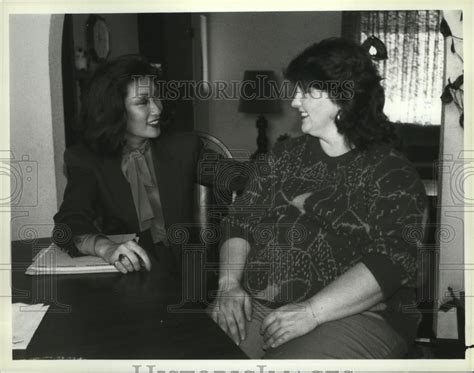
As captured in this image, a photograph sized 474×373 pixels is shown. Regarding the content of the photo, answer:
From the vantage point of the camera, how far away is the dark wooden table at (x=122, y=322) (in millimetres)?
742

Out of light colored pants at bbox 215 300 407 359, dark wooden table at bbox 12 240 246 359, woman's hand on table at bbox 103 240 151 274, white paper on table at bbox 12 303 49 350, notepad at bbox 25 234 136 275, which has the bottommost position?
light colored pants at bbox 215 300 407 359

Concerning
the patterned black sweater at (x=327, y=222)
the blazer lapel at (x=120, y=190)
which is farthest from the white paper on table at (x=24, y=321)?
the patterned black sweater at (x=327, y=222)

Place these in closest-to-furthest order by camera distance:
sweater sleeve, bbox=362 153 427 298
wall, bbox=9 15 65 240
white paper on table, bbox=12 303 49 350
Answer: white paper on table, bbox=12 303 49 350
sweater sleeve, bbox=362 153 427 298
wall, bbox=9 15 65 240

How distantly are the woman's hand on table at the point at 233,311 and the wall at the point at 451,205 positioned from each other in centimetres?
36

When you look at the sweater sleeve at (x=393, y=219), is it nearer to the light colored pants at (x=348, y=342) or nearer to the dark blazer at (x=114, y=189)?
the light colored pants at (x=348, y=342)

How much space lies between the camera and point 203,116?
1062 millimetres

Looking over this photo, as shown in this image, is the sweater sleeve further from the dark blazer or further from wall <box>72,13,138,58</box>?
wall <box>72,13,138,58</box>

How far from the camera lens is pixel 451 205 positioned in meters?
1.04

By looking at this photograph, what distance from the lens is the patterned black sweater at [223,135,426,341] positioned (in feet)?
3.19

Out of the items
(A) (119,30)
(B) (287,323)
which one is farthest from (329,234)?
(A) (119,30)

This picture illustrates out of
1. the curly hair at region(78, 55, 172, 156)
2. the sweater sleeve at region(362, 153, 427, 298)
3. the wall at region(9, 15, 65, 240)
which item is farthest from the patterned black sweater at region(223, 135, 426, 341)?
the wall at region(9, 15, 65, 240)

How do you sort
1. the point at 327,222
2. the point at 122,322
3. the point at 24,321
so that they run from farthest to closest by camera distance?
the point at 327,222 < the point at 24,321 < the point at 122,322

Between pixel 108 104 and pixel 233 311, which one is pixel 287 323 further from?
pixel 108 104

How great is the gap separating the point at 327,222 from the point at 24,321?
1.82 feet
